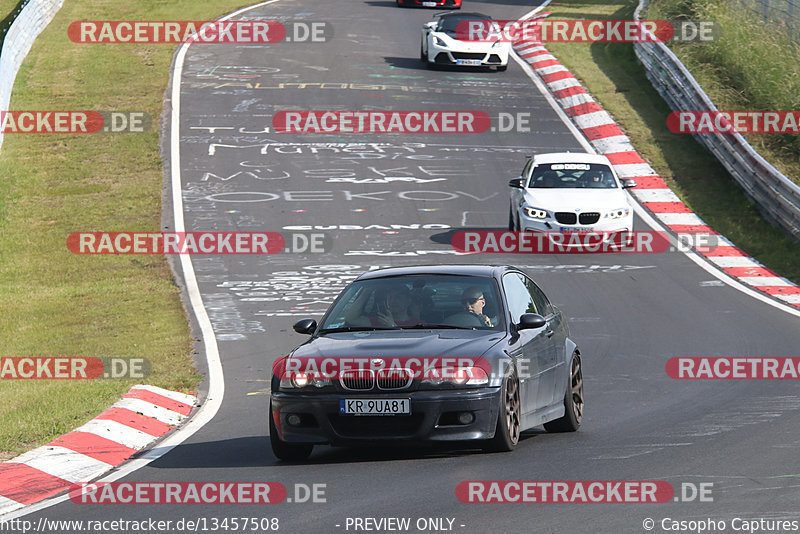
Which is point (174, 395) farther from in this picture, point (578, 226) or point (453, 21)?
point (453, 21)

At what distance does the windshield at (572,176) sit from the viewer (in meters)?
24.0

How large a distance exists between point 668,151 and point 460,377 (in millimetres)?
22150

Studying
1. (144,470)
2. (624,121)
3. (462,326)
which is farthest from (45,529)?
(624,121)

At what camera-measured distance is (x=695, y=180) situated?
1102 inches

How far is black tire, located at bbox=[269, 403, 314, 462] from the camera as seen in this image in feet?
30.3

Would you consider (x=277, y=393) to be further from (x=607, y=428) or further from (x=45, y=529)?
(x=607, y=428)

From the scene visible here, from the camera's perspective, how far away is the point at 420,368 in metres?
8.95

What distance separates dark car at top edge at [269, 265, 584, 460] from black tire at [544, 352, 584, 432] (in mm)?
192

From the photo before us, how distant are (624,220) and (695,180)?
5.70m

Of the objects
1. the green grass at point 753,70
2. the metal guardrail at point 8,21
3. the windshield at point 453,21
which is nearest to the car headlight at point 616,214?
the green grass at point 753,70

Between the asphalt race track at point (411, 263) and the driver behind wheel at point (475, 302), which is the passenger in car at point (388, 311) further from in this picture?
the asphalt race track at point (411, 263)

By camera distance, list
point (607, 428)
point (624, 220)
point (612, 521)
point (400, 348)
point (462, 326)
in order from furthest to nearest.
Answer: point (624, 220)
point (607, 428)
point (462, 326)
point (400, 348)
point (612, 521)

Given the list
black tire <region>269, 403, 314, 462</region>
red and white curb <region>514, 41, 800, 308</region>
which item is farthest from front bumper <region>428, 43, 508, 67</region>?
black tire <region>269, 403, 314, 462</region>

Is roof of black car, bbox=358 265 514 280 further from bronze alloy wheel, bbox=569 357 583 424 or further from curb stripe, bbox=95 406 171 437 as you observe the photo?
curb stripe, bbox=95 406 171 437
